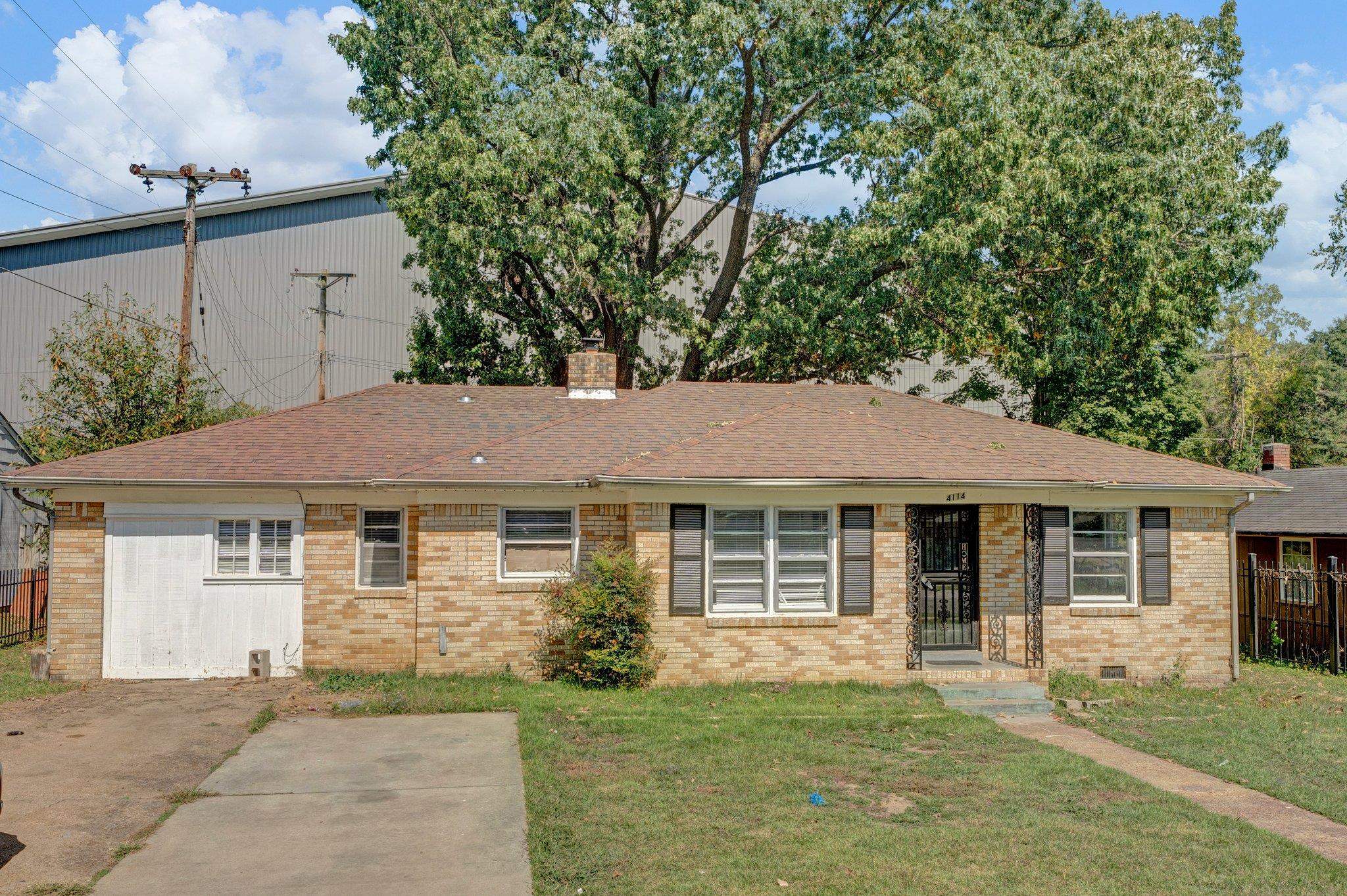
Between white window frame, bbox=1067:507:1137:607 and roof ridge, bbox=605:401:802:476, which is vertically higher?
roof ridge, bbox=605:401:802:476

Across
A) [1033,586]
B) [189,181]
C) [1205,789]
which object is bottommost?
[1205,789]

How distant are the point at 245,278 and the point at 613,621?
2663cm

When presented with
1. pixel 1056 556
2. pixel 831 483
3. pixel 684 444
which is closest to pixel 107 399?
pixel 684 444

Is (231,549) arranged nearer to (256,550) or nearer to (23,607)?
(256,550)

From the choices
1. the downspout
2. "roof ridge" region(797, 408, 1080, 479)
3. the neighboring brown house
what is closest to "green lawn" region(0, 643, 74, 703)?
"roof ridge" region(797, 408, 1080, 479)

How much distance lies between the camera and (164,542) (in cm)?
1425

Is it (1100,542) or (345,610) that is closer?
(345,610)

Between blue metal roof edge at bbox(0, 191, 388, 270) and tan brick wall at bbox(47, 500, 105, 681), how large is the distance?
2170cm

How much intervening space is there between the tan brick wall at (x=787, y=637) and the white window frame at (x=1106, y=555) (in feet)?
9.81

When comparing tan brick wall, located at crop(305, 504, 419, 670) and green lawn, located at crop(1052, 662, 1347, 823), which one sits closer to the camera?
green lawn, located at crop(1052, 662, 1347, 823)

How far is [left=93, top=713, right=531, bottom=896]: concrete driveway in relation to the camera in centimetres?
661

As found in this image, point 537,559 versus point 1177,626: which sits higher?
point 537,559

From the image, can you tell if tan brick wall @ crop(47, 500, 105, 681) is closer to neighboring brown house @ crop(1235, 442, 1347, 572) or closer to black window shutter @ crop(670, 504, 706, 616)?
black window shutter @ crop(670, 504, 706, 616)

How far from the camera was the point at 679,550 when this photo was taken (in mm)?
13242
